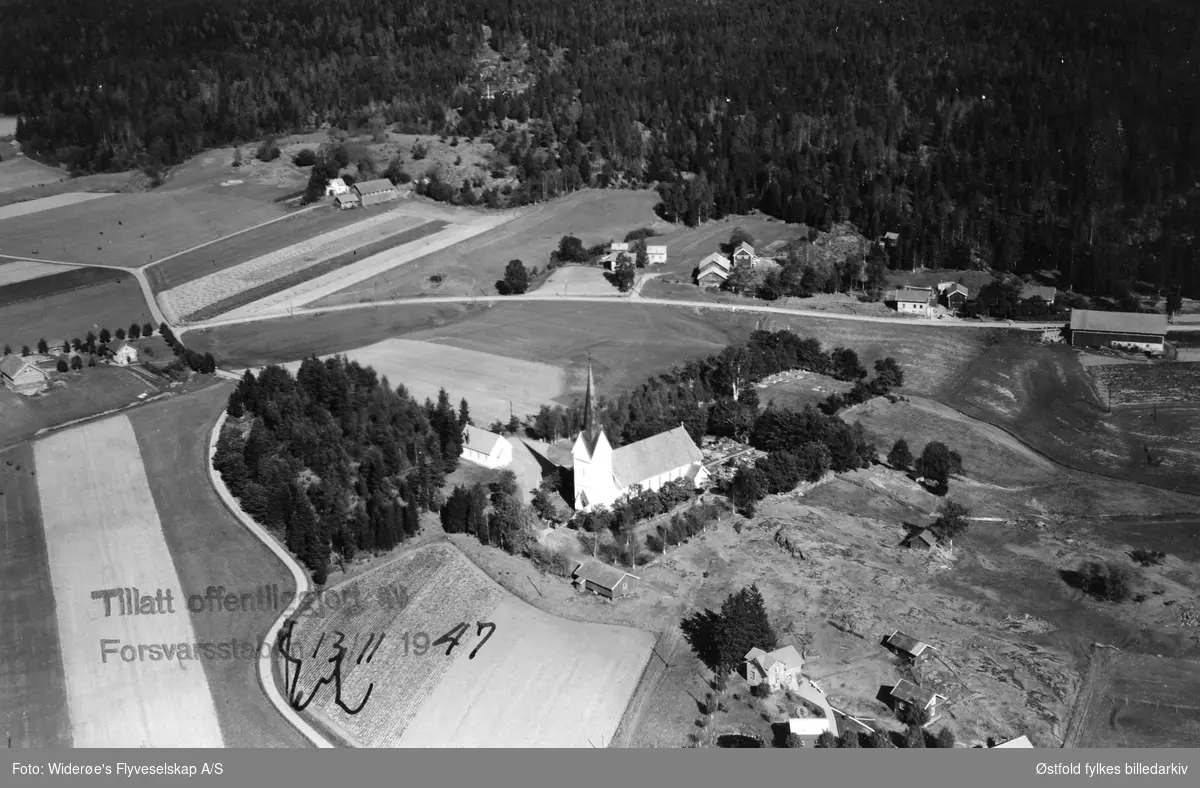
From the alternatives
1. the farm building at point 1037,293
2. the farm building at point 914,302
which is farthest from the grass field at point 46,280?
the farm building at point 1037,293

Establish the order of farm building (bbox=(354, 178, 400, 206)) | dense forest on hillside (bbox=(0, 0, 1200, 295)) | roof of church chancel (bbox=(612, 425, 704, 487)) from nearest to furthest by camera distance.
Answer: roof of church chancel (bbox=(612, 425, 704, 487))
dense forest on hillside (bbox=(0, 0, 1200, 295))
farm building (bbox=(354, 178, 400, 206))

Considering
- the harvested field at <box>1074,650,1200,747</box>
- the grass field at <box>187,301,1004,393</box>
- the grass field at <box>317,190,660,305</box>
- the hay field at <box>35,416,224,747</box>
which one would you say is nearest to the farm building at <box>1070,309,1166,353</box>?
the grass field at <box>187,301,1004,393</box>

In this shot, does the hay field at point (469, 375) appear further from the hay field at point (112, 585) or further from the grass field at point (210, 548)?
the hay field at point (112, 585)

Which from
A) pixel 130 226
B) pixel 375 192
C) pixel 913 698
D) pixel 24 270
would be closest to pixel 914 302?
pixel 913 698

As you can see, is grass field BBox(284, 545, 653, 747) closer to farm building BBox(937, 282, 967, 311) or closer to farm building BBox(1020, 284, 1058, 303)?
farm building BBox(937, 282, 967, 311)

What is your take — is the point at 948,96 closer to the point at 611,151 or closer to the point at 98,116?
the point at 611,151
